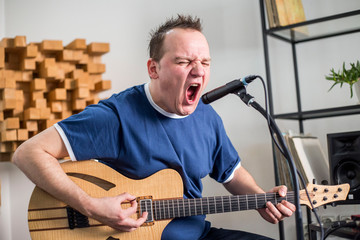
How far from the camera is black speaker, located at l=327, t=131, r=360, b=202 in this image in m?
2.32

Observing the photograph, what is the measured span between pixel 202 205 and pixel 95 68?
1.31m

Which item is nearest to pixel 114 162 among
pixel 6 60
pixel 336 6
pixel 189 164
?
pixel 189 164

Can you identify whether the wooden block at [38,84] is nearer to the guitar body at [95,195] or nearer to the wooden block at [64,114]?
the wooden block at [64,114]

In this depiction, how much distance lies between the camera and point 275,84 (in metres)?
2.94

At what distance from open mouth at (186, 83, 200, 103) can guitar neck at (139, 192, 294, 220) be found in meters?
0.39

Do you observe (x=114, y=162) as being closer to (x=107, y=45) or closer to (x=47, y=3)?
(x=107, y=45)

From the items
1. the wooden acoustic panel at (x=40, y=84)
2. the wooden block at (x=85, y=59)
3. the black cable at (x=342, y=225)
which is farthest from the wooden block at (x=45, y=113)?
the black cable at (x=342, y=225)

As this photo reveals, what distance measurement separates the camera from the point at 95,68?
2.76 metres

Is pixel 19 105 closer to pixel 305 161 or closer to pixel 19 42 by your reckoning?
pixel 19 42

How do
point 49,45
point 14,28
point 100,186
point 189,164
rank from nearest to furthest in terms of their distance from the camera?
point 100,186
point 189,164
point 49,45
point 14,28

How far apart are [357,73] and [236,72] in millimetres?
783

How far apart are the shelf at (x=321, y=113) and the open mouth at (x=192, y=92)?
0.94 m

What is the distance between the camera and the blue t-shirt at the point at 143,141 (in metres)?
1.74

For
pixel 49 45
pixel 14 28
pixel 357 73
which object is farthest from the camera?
pixel 14 28
